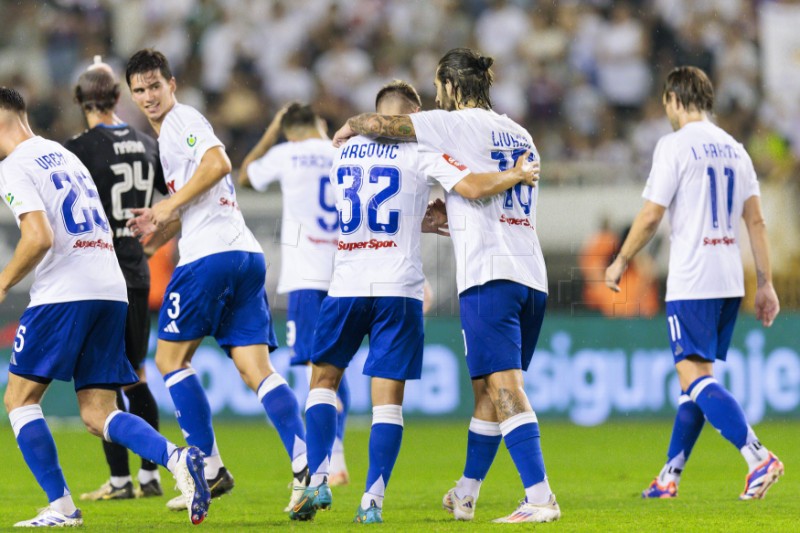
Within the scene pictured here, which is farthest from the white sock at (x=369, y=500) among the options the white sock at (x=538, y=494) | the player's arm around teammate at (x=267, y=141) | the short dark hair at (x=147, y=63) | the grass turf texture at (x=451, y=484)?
the player's arm around teammate at (x=267, y=141)

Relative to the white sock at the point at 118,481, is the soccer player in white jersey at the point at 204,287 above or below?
above

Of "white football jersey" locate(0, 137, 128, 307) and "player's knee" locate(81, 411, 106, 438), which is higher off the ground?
"white football jersey" locate(0, 137, 128, 307)

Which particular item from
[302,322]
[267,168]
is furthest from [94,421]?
[267,168]

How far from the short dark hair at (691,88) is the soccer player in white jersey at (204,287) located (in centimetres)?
276

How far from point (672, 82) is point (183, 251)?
10.4 ft

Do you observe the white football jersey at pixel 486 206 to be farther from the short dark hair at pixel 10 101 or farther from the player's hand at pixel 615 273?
the short dark hair at pixel 10 101

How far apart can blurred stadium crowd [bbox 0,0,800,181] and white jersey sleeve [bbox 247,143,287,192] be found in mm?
7348

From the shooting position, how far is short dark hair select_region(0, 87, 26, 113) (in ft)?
21.1

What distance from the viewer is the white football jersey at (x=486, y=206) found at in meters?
6.23

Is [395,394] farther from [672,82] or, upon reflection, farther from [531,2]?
[531,2]

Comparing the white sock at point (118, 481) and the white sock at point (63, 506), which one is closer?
the white sock at point (63, 506)

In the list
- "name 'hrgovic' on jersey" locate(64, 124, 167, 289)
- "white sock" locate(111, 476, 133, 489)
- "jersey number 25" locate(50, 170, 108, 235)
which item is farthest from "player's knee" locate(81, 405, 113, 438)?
"name 'hrgovic' on jersey" locate(64, 124, 167, 289)

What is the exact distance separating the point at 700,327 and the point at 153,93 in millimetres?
3490

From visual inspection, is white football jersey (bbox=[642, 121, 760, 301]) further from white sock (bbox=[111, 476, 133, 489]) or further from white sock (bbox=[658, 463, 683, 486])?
white sock (bbox=[111, 476, 133, 489])
